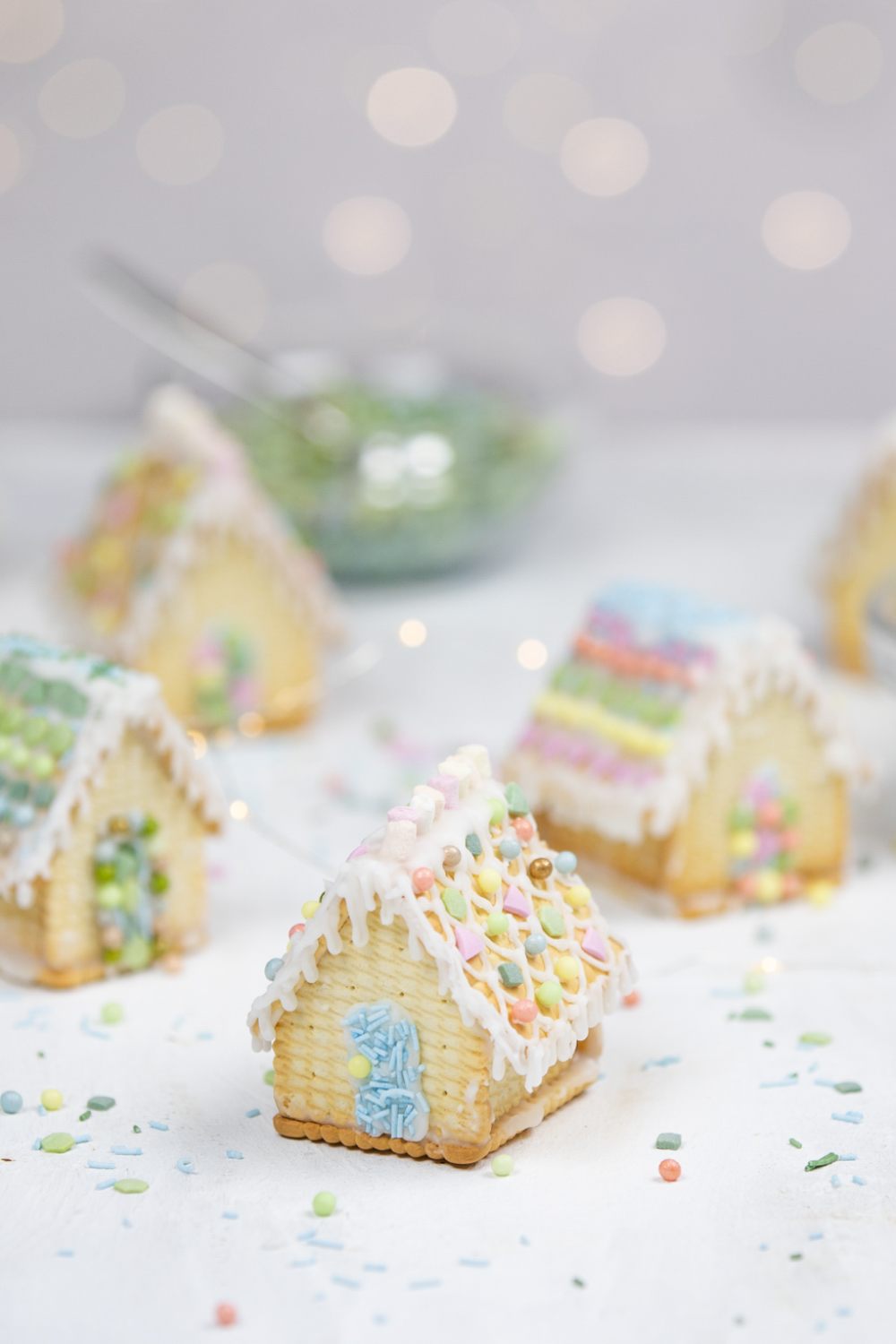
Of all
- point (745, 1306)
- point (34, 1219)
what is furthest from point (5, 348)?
point (745, 1306)

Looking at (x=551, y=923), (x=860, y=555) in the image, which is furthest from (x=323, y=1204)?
(x=860, y=555)

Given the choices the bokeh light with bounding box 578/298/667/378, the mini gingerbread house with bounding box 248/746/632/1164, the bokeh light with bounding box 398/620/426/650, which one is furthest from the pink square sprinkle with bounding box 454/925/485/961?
the bokeh light with bounding box 578/298/667/378

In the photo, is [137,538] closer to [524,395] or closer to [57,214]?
[524,395]

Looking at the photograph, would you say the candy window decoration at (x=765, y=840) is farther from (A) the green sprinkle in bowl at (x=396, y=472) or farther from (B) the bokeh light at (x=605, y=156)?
(B) the bokeh light at (x=605, y=156)

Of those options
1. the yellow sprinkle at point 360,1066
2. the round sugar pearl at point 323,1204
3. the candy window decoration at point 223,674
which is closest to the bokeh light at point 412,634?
the candy window decoration at point 223,674

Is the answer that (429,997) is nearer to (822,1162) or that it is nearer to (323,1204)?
(323,1204)

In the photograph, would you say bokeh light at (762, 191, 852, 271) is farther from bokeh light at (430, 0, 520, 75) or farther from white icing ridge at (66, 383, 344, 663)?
white icing ridge at (66, 383, 344, 663)
